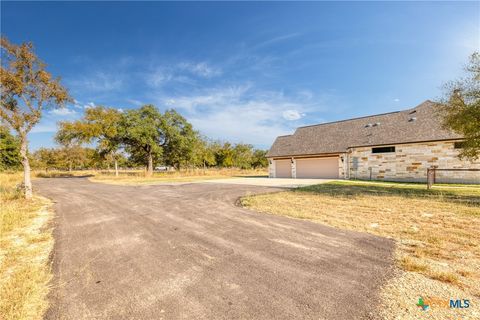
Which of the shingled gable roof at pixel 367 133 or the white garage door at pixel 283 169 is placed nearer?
the shingled gable roof at pixel 367 133

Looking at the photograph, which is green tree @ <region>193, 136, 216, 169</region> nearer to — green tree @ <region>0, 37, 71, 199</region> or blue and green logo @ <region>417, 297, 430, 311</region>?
green tree @ <region>0, 37, 71, 199</region>

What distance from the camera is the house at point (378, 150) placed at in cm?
1524

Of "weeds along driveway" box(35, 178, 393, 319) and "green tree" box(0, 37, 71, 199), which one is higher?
"green tree" box(0, 37, 71, 199)

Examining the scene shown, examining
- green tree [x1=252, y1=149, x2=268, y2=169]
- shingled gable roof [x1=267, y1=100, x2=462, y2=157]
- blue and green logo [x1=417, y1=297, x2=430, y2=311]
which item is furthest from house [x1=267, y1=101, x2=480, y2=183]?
green tree [x1=252, y1=149, x2=268, y2=169]

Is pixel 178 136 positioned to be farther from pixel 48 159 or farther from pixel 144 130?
pixel 48 159

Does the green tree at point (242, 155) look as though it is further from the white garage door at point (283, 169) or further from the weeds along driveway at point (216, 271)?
the weeds along driveway at point (216, 271)

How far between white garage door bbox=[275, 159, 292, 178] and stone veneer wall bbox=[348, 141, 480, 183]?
6.74m

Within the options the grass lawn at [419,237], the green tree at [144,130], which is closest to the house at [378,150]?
the grass lawn at [419,237]

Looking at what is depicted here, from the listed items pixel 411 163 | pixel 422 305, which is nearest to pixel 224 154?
pixel 411 163

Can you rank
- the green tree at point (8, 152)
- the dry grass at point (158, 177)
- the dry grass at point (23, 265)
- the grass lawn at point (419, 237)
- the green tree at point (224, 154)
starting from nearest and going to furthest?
the dry grass at point (23, 265) → the grass lawn at point (419, 237) → the dry grass at point (158, 177) → the green tree at point (8, 152) → the green tree at point (224, 154)

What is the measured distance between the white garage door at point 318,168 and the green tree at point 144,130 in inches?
790

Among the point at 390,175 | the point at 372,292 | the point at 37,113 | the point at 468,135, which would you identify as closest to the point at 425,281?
the point at 372,292

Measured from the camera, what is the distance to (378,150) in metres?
18.2

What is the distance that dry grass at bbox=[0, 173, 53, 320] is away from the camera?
7.68 feet
